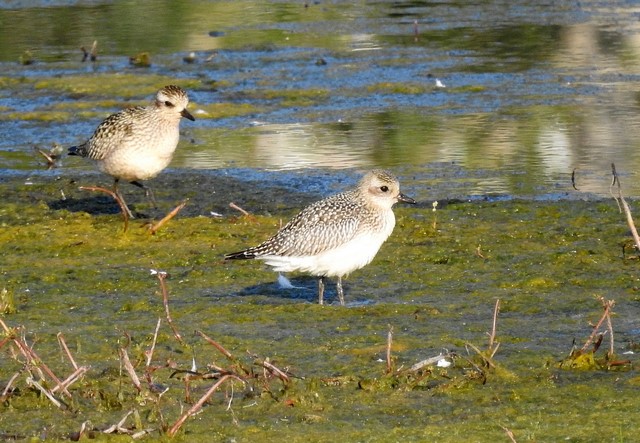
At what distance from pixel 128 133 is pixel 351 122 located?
186 inches

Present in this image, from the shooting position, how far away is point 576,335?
773cm

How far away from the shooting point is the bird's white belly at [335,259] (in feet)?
28.1

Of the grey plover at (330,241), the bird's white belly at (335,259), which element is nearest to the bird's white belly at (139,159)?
the grey plover at (330,241)

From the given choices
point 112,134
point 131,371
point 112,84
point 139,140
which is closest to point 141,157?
point 139,140

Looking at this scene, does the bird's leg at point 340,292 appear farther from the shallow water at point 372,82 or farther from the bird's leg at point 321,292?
the shallow water at point 372,82

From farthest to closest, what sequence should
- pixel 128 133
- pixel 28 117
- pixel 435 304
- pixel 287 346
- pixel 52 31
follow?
pixel 52 31, pixel 28 117, pixel 128 133, pixel 435 304, pixel 287 346

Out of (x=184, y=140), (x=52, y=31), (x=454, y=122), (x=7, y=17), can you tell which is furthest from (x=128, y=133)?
(x=7, y=17)

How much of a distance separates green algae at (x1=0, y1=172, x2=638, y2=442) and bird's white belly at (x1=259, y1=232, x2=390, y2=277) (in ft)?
0.84

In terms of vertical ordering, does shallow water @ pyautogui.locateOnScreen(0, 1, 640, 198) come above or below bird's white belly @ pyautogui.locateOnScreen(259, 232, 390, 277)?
below

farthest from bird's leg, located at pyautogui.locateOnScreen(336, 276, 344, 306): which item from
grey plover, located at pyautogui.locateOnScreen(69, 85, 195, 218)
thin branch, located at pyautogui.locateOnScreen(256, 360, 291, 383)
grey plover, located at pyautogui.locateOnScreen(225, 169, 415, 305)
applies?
grey plover, located at pyautogui.locateOnScreen(69, 85, 195, 218)

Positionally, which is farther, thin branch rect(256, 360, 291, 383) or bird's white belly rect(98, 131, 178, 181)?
bird's white belly rect(98, 131, 178, 181)

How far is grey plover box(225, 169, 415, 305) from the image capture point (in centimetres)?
859

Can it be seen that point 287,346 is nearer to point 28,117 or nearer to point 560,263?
point 560,263

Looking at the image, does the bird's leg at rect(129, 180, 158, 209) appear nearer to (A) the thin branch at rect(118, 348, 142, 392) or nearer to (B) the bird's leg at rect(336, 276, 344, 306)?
(B) the bird's leg at rect(336, 276, 344, 306)
